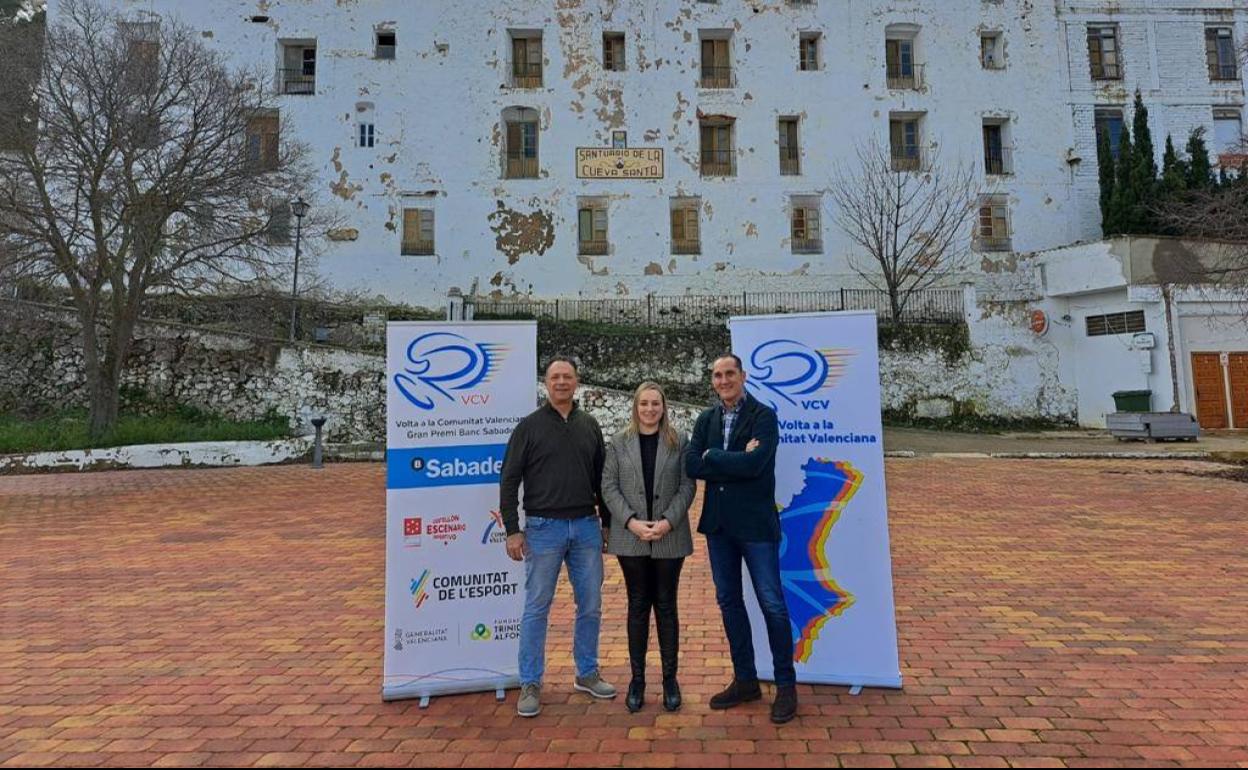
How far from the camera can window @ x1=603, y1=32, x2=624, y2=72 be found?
27.7 metres

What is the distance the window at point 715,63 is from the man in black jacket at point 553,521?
27435 millimetres

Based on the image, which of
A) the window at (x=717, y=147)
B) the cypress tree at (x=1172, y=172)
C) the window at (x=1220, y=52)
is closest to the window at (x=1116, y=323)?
the cypress tree at (x=1172, y=172)

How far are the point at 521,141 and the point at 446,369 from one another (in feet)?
84.9

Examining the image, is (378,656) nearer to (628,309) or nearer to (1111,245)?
(628,309)

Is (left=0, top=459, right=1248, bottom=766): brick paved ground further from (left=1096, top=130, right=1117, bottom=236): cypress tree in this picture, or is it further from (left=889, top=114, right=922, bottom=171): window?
(left=889, top=114, right=922, bottom=171): window

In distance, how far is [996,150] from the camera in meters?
28.4

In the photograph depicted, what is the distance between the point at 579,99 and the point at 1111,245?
20.1 metres

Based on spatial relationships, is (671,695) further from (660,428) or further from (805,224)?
(805,224)

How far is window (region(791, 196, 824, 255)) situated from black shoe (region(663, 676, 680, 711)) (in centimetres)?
2576

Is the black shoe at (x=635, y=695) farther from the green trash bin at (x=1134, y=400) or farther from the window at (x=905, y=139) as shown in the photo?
the window at (x=905, y=139)

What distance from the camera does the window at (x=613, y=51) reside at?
27.7 meters

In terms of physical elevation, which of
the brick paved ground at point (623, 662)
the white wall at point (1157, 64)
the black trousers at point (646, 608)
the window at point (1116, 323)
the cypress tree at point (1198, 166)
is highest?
the white wall at point (1157, 64)

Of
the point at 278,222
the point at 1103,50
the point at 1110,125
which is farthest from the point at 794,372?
the point at 1103,50

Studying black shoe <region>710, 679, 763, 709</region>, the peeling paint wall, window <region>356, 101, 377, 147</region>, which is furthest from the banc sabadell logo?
window <region>356, 101, 377, 147</region>
